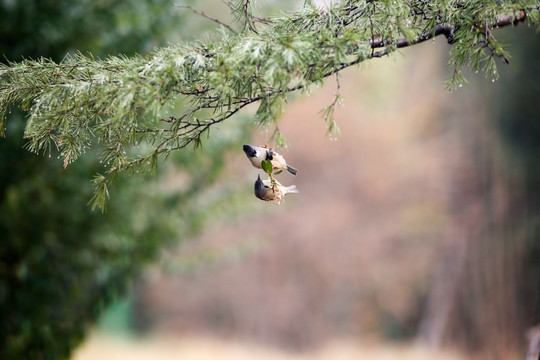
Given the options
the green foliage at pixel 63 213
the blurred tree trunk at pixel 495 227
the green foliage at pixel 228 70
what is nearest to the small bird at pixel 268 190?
the green foliage at pixel 228 70

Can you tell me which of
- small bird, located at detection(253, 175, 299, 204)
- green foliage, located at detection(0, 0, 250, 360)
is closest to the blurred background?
green foliage, located at detection(0, 0, 250, 360)

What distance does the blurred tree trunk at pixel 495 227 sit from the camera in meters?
6.63

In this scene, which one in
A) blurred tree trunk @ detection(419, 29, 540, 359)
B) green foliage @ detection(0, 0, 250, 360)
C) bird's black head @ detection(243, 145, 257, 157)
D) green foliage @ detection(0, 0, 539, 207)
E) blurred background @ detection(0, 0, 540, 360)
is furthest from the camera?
blurred tree trunk @ detection(419, 29, 540, 359)

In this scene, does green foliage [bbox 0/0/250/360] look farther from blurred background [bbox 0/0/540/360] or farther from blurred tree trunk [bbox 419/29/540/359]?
blurred tree trunk [bbox 419/29/540/359]

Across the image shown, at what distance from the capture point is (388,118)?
8766mm

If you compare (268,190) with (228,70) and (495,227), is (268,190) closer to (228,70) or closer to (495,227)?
(228,70)

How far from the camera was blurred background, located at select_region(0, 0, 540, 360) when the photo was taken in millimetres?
4156

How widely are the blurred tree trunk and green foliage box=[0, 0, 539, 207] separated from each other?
190 inches

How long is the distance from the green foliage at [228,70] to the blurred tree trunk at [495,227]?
4.82 m

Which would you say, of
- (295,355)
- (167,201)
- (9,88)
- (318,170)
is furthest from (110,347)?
(9,88)

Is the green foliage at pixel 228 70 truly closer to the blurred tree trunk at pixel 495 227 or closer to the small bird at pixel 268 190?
the small bird at pixel 268 190

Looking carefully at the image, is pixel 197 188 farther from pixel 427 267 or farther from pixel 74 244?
pixel 427 267

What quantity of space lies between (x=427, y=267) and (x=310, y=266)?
1.70m

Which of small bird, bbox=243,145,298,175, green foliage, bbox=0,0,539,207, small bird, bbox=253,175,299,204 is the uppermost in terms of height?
green foliage, bbox=0,0,539,207
